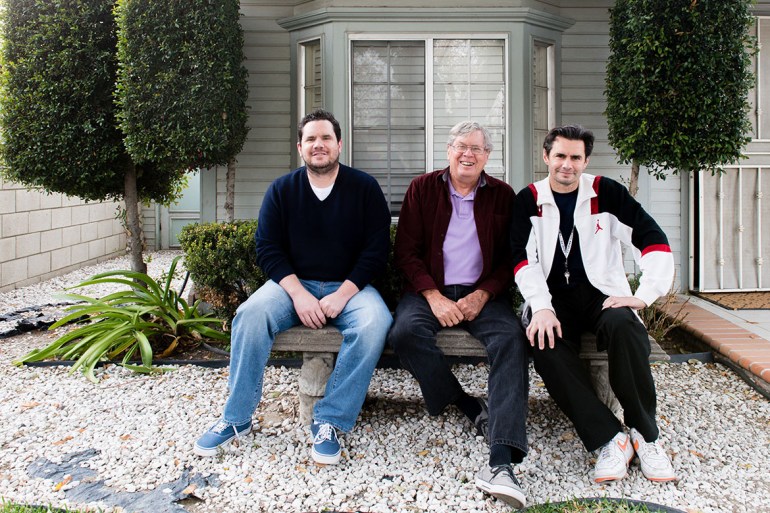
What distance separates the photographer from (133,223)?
16.0 feet

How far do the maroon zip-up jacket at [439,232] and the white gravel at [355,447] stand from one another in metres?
0.70

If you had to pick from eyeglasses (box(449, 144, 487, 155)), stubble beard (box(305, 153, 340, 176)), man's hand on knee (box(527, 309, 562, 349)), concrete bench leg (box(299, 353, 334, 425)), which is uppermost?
eyeglasses (box(449, 144, 487, 155))

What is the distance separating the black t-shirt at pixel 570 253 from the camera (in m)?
2.79

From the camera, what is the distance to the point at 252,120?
5.29 meters

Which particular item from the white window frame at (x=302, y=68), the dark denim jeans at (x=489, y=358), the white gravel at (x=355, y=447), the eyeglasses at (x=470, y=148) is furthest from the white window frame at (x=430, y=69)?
the dark denim jeans at (x=489, y=358)

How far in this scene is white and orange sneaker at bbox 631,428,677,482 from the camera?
241 cm

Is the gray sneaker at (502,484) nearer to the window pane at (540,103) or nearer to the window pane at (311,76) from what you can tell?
the window pane at (540,103)

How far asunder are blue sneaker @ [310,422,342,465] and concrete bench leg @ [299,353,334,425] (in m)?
0.23

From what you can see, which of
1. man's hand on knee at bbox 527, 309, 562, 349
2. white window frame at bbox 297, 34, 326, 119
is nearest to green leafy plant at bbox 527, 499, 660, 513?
man's hand on knee at bbox 527, 309, 562, 349

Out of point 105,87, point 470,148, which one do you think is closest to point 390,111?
point 105,87

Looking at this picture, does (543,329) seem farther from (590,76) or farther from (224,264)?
(590,76)

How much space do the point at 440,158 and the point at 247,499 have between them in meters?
3.34

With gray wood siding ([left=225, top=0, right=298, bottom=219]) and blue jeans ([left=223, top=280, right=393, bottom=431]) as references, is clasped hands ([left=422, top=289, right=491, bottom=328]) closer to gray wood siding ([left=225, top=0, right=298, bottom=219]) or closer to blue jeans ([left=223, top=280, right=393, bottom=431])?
blue jeans ([left=223, top=280, right=393, bottom=431])

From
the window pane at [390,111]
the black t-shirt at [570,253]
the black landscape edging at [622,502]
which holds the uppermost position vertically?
the window pane at [390,111]
